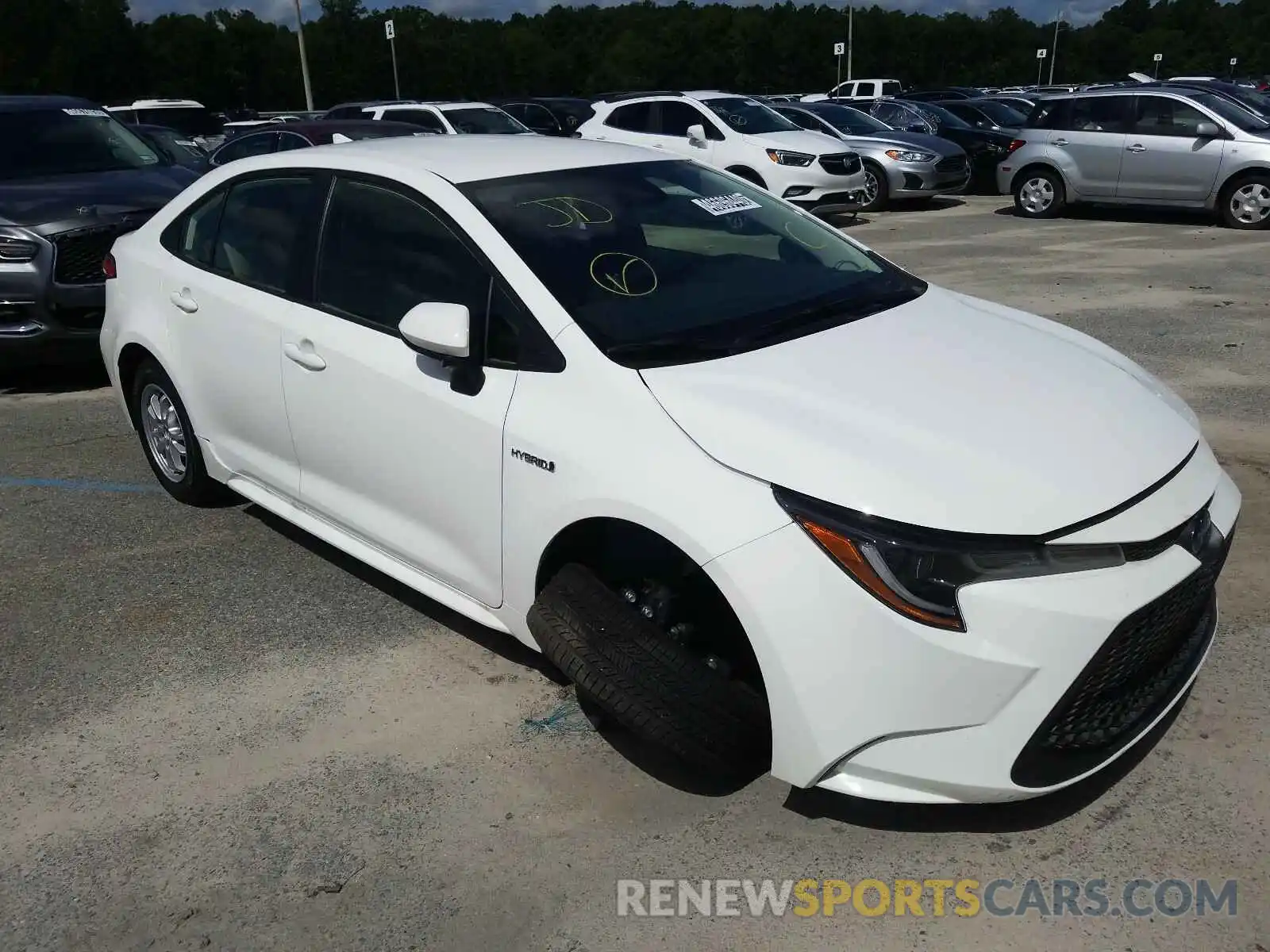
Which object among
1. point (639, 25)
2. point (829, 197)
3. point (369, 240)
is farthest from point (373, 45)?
point (369, 240)

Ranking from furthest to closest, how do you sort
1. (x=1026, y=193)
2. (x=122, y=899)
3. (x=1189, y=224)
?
(x=1026, y=193), (x=1189, y=224), (x=122, y=899)

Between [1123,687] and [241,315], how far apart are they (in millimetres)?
3265

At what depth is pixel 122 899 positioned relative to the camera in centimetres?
280

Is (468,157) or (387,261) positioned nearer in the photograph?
(387,261)

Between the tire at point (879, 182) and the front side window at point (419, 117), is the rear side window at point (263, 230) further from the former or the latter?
the tire at point (879, 182)

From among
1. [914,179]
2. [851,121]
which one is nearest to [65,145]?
[914,179]

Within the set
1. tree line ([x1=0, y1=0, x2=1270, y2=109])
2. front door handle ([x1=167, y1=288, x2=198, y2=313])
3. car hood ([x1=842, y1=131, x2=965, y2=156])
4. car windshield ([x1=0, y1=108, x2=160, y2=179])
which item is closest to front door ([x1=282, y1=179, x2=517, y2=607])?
front door handle ([x1=167, y1=288, x2=198, y2=313])

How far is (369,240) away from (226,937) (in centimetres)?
224

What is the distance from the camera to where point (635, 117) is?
1569cm

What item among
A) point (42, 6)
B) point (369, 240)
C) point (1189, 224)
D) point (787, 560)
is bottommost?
point (1189, 224)

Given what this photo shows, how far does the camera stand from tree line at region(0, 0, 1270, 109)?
5412cm

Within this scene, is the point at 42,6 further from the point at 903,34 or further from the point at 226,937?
the point at 903,34

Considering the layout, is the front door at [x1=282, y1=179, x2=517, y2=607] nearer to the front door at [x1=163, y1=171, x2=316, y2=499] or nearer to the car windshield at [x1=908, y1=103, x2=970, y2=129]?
the front door at [x1=163, y1=171, x2=316, y2=499]

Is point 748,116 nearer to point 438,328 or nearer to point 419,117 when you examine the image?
point 419,117
